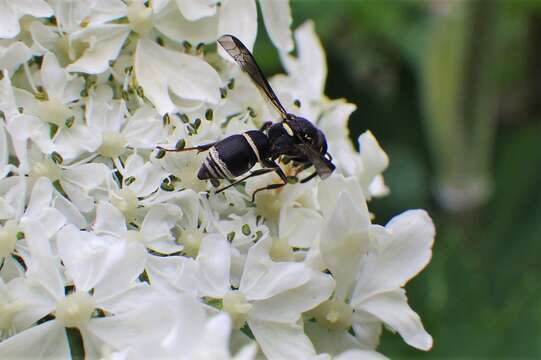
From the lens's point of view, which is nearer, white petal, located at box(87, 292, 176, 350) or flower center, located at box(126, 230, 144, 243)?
white petal, located at box(87, 292, 176, 350)

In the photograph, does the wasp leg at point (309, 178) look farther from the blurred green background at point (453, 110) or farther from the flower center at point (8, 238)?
the blurred green background at point (453, 110)

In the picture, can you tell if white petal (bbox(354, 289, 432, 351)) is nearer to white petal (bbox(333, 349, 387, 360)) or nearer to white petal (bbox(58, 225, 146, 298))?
white petal (bbox(333, 349, 387, 360))

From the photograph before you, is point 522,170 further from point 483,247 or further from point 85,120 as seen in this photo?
point 85,120

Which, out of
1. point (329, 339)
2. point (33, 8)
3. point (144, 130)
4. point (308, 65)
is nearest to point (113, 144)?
point (144, 130)

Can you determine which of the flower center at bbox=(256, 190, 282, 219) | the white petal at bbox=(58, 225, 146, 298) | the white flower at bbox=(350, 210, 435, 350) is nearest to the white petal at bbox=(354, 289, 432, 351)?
the white flower at bbox=(350, 210, 435, 350)

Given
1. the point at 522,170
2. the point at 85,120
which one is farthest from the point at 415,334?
the point at 522,170

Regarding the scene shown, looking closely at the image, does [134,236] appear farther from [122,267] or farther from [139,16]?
[139,16]

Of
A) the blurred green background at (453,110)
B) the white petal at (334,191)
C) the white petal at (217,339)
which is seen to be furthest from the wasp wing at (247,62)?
the blurred green background at (453,110)
